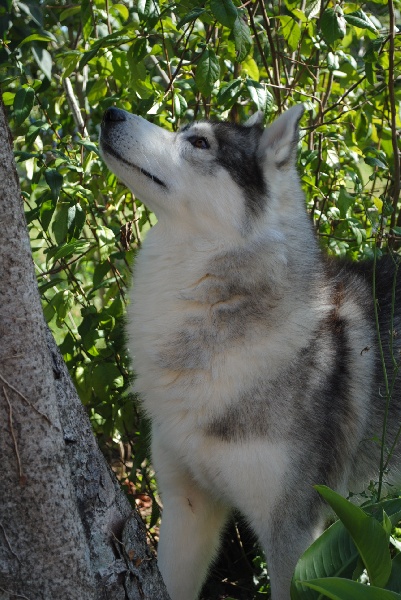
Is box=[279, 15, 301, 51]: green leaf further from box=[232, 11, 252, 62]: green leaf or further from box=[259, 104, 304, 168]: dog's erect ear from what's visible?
box=[259, 104, 304, 168]: dog's erect ear

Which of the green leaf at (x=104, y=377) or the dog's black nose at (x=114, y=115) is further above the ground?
the dog's black nose at (x=114, y=115)

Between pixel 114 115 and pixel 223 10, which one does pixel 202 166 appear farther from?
pixel 223 10

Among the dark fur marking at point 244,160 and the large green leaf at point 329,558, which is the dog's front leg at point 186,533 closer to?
the large green leaf at point 329,558

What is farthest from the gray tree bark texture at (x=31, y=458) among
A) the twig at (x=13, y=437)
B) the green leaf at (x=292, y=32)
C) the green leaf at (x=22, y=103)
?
the green leaf at (x=292, y=32)

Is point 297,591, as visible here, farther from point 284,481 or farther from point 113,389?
point 113,389

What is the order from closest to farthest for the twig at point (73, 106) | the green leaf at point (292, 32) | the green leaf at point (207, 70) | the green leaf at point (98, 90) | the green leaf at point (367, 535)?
the green leaf at point (367, 535), the green leaf at point (207, 70), the green leaf at point (292, 32), the green leaf at point (98, 90), the twig at point (73, 106)

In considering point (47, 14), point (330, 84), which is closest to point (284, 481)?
point (330, 84)

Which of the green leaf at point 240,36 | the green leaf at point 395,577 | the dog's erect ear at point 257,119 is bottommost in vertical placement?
the green leaf at point 395,577

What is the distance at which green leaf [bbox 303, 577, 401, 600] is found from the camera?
2.03 metres

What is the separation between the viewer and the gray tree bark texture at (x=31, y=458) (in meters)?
1.96

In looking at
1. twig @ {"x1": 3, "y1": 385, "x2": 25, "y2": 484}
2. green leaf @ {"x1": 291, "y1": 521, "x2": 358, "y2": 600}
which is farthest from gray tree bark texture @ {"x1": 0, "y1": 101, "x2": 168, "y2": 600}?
green leaf @ {"x1": 291, "y1": 521, "x2": 358, "y2": 600}

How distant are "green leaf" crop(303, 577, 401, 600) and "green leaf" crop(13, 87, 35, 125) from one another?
6.81 feet

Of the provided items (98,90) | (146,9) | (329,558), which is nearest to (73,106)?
(98,90)

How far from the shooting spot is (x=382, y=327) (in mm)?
3109
